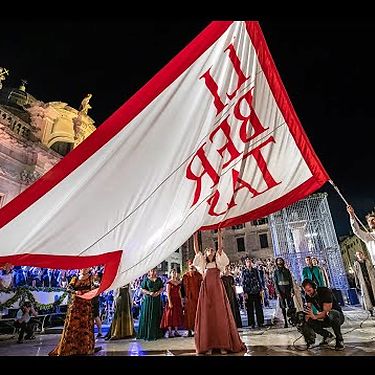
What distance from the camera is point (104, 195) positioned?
2.42 metres

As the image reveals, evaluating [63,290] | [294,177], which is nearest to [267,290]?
[63,290]

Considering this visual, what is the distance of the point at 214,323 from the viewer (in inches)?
158

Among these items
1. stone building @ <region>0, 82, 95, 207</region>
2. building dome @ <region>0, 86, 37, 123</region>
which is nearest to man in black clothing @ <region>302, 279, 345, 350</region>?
stone building @ <region>0, 82, 95, 207</region>

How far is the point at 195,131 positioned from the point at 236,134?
69 centimetres

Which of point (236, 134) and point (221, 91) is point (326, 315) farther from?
point (221, 91)

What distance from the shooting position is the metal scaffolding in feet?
42.7

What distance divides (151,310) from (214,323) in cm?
340

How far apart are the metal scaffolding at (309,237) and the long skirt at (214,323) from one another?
1023 cm

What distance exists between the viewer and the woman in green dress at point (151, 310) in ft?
22.2

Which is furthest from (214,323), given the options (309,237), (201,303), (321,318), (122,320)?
(309,237)

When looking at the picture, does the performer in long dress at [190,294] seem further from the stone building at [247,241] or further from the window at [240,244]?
the window at [240,244]

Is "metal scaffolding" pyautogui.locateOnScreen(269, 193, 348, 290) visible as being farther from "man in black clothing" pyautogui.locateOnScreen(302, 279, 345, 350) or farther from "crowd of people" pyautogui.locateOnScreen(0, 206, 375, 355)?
"man in black clothing" pyautogui.locateOnScreen(302, 279, 345, 350)

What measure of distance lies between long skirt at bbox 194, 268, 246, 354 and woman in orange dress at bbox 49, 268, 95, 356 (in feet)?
6.98

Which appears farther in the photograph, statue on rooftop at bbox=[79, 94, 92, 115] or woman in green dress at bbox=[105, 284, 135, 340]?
statue on rooftop at bbox=[79, 94, 92, 115]
